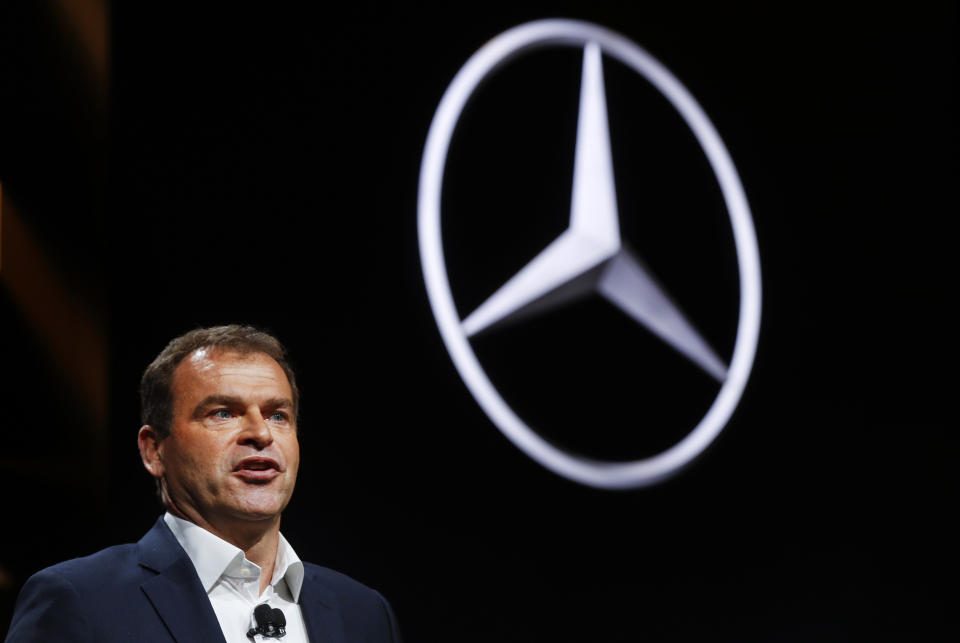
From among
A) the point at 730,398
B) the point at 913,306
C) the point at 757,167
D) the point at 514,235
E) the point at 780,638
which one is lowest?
the point at 780,638

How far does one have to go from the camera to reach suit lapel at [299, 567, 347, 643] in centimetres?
206

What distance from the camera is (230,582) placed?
1.99 m

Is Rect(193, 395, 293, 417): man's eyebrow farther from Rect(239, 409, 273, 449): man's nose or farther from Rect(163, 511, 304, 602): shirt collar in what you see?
A: Rect(163, 511, 304, 602): shirt collar

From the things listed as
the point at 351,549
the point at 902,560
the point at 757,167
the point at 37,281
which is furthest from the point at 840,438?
the point at 37,281

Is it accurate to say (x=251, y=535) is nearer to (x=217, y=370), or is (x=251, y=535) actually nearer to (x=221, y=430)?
(x=221, y=430)

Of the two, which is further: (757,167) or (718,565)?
(757,167)

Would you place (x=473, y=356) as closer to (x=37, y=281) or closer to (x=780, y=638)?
(x=37, y=281)

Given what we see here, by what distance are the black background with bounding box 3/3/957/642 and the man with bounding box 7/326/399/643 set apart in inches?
19.7

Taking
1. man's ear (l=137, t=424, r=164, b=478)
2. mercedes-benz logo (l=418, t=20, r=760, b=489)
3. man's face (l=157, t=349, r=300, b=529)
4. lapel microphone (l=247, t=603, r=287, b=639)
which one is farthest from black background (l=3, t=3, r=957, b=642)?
lapel microphone (l=247, t=603, r=287, b=639)

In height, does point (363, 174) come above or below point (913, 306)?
above

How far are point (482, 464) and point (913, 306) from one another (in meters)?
1.90

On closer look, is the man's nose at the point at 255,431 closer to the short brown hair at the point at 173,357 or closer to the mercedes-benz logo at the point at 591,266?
the short brown hair at the point at 173,357

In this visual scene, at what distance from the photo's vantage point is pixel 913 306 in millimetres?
3949

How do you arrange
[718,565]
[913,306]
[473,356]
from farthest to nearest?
[913,306] → [718,565] → [473,356]
